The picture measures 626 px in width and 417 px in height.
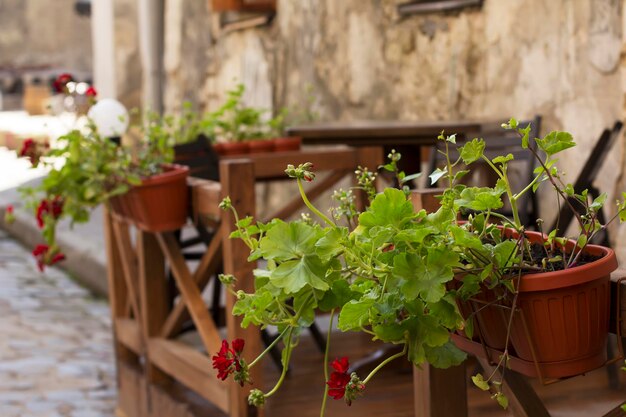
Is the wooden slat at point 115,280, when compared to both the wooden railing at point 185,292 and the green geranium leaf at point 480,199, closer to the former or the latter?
the wooden railing at point 185,292

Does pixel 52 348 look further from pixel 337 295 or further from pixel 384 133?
pixel 337 295

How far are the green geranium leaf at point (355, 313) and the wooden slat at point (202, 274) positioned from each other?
1.40 meters

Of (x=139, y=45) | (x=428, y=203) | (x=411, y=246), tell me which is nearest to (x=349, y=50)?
(x=139, y=45)

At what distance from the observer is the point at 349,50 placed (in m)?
5.91

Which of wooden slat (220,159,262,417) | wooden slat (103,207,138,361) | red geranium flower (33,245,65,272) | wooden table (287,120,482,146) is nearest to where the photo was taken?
wooden slat (220,159,262,417)

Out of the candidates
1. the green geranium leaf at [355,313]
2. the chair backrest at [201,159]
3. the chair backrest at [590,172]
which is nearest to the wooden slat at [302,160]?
the chair backrest at [201,159]

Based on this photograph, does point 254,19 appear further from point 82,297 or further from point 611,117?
point 611,117

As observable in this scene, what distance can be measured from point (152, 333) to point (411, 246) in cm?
215

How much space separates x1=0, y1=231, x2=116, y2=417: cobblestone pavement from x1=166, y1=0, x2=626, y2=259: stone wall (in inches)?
57.4

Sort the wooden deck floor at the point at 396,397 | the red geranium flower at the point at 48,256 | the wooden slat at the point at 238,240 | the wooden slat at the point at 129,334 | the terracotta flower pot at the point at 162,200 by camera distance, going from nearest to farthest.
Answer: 1. the wooden slat at the point at 238,240
2. the wooden deck floor at the point at 396,397
3. the terracotta flower pot at the point at 162,200
4. the red geranium flower at the point at 48,256
5. the wooden slat at the point at 129,334

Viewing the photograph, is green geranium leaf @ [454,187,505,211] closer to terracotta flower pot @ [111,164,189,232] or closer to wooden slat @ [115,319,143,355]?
terracotta flower pot @ [111,164,189,232]

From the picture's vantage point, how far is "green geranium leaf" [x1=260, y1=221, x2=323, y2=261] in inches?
60.4

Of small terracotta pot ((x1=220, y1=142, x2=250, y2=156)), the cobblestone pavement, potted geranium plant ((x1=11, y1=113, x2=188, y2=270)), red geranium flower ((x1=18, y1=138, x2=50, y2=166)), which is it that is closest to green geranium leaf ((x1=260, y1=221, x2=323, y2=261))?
potted geranium plant ((x1=11, y1=113, x2=188, y2=270))

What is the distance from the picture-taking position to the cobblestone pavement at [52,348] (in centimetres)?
427
